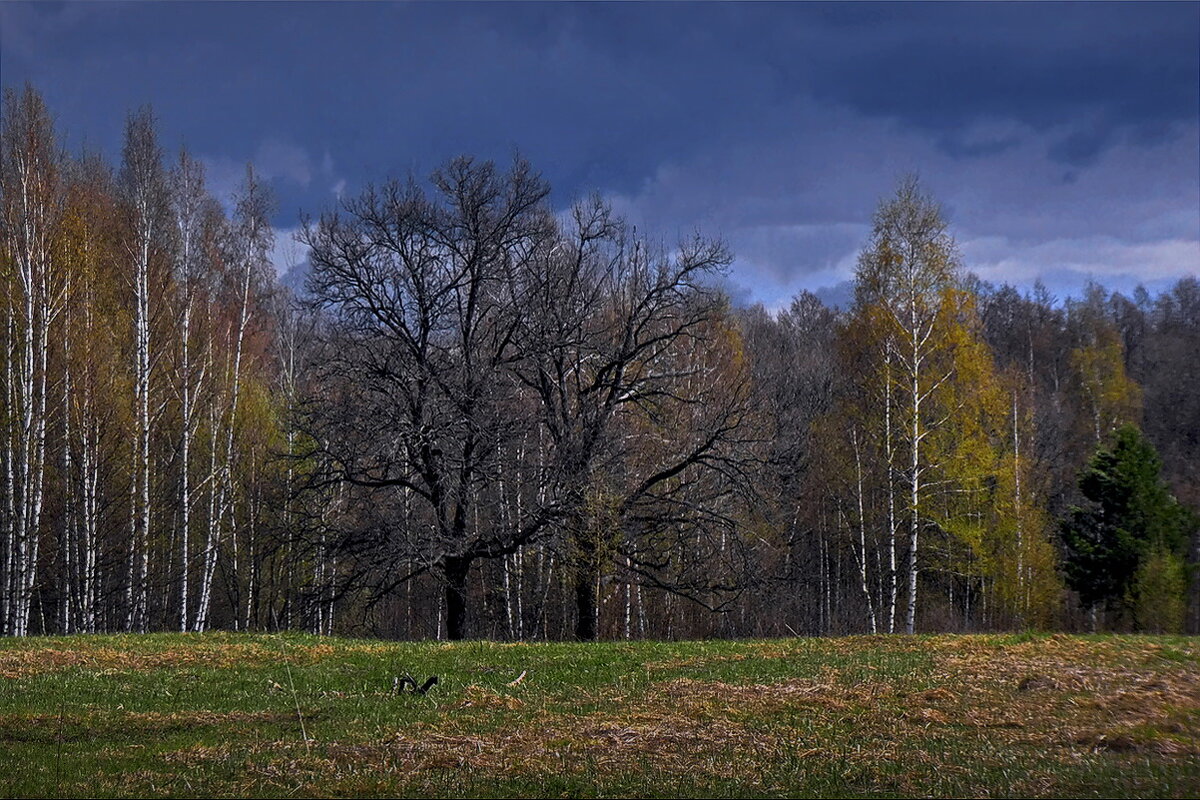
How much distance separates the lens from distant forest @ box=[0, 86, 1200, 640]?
2338 centimetres

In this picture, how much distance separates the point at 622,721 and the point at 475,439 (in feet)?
47.6

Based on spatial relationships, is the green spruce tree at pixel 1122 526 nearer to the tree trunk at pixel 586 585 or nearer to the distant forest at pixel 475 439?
the distant forest at pixel 475 439

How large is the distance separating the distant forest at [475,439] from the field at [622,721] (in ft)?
29.4

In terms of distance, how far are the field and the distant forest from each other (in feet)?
29.4

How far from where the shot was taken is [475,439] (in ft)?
76.3

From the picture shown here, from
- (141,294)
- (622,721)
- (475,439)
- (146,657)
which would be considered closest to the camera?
(622,721)

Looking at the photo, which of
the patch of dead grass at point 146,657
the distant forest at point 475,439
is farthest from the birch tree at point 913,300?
the patch of dead grass at point 146,657

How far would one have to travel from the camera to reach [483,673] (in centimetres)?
1277

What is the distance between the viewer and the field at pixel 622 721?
696cm

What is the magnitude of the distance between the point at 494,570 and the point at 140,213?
15.2 metres

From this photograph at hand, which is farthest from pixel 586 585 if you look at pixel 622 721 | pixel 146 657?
pixel 622 721

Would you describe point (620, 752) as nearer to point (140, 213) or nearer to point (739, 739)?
point (739, 739)

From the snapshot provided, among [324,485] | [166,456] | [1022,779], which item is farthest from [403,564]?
[1022,779]

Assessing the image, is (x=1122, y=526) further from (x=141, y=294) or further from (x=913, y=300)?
(x=141, y=294)
